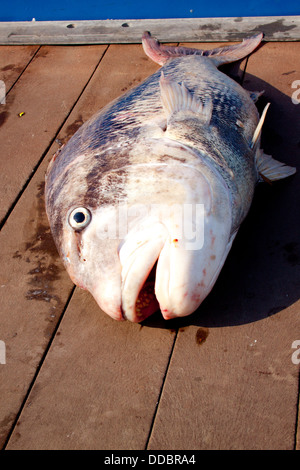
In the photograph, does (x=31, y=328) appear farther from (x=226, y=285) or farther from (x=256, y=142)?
(x=256, y=142)

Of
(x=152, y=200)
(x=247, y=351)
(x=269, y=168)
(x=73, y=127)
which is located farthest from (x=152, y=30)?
(x=247, y=351)

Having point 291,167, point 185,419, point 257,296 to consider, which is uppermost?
point 291,167

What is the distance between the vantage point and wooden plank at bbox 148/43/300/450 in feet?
8.30

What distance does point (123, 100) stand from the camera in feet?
11.6

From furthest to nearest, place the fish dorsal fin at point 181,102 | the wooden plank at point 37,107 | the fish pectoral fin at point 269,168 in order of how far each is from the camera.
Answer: the wooden plank at point 37,107 < the fish pectoral fin at point 269,168 < the fish dorsal fin at point 181,102

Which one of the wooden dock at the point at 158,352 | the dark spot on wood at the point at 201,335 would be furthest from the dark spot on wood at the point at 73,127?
the dark spot on wood at the point at 201,335

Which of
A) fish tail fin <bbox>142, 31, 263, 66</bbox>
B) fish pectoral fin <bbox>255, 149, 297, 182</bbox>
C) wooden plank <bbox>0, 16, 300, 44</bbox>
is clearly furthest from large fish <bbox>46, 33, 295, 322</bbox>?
wooden plank <bbox>0, 16, 300, 44</bbox>

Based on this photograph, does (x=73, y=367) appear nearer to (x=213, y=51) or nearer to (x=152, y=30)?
(x=213, y=51)

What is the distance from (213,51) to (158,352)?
2891 mm

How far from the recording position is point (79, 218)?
2.62 meters

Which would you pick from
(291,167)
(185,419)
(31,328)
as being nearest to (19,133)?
(31,328)

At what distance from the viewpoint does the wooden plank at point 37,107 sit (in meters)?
4.22

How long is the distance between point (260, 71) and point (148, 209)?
8.92ft

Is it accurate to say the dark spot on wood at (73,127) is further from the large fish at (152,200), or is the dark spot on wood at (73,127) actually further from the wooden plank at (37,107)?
the large fish at (152,200)
